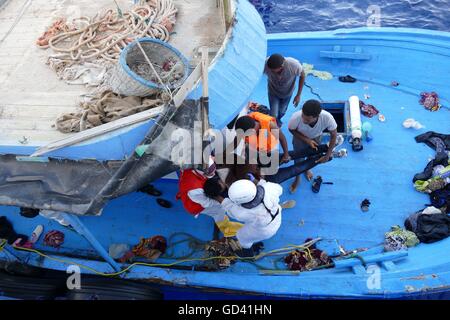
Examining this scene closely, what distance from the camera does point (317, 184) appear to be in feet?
17.3

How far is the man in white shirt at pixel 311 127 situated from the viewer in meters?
4.29

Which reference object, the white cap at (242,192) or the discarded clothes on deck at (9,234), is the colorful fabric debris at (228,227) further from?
the discarded clothes on deck at (9,234)

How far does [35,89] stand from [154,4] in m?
1.72

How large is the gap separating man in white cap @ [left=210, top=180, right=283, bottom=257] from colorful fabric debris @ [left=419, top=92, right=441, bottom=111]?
363 cm

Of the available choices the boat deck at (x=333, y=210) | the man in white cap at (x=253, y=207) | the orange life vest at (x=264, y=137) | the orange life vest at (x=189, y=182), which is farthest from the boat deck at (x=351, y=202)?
the orange life vest at (x=264, y=137)

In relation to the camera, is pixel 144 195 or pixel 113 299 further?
pixel 144 195

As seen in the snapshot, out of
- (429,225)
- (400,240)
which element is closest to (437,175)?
(429,225)

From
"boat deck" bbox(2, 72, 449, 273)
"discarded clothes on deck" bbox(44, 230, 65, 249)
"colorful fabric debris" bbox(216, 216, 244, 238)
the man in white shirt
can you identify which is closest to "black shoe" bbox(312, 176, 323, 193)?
"boat deck" bbox(2, 72, 449, 273)

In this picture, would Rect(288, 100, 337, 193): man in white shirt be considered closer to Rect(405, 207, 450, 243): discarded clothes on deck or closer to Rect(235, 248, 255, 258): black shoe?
Rect(405, 207, 450, 243): discarded clothes on deck

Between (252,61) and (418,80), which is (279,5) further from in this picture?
(252,61)

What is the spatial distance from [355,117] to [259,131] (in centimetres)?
221

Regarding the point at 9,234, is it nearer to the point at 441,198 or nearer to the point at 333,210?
the point at 333,210
